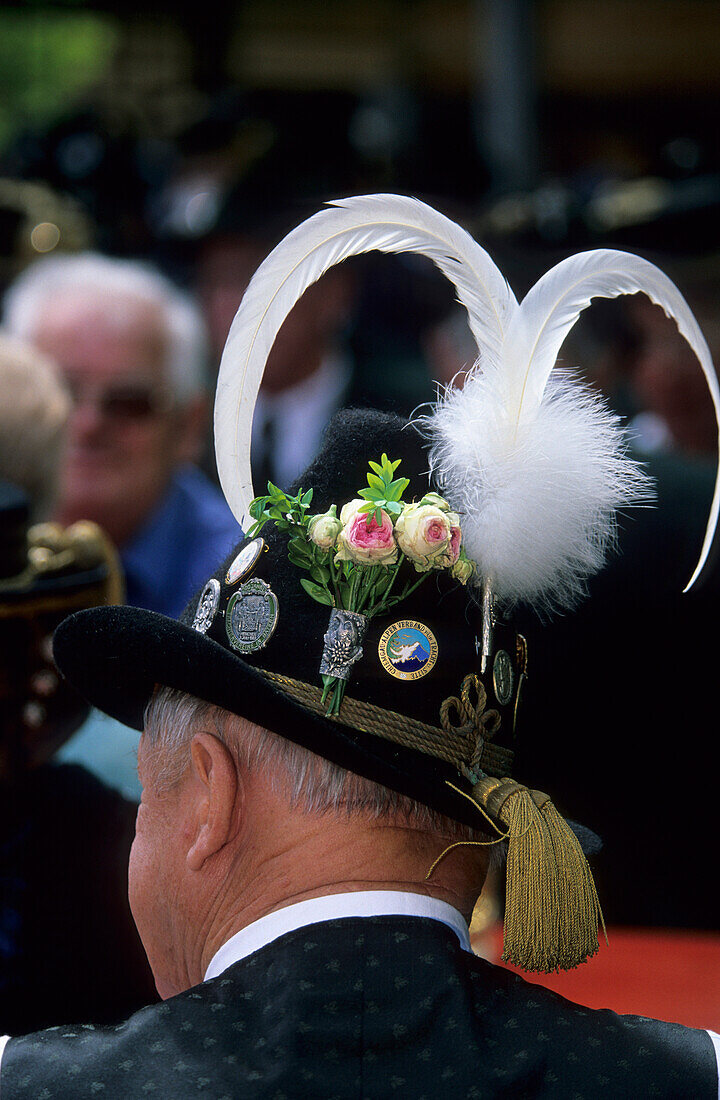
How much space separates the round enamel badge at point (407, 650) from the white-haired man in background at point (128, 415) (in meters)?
2.59

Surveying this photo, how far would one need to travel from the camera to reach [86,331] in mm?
4281

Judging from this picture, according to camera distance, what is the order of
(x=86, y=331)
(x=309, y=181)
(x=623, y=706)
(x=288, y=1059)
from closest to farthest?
(x=288, y=1059) < (x=623, y=706) < (x=86, y=331) < (x=309, y=181)

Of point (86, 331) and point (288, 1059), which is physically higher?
point (86, 331)

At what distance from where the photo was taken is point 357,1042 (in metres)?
1.43

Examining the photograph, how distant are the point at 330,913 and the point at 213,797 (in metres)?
0.22

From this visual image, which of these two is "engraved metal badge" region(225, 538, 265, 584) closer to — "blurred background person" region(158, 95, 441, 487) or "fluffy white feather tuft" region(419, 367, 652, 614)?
"fluffy white feather tuft" region(419, 367, 652, 614)

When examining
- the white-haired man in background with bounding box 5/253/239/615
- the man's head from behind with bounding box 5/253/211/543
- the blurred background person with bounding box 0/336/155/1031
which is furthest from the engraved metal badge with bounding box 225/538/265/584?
the man's head from behind with bounding box 5/253/211/543

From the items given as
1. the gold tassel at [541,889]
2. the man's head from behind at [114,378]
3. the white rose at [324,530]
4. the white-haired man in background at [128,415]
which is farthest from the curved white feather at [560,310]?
the man's head from behind at [114,378]

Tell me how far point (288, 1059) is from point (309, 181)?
17.7 feet

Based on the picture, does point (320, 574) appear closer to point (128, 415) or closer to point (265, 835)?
point (265, 835)

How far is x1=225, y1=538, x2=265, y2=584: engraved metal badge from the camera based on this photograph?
1.66 metres

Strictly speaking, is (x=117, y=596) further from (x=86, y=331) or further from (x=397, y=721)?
(x=86, y=331)

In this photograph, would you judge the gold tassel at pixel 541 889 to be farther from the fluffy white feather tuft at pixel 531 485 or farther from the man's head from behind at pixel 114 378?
the man's head from behind at pixel 114 378

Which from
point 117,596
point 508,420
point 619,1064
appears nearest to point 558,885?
point 619,1064
